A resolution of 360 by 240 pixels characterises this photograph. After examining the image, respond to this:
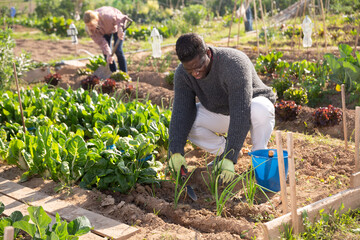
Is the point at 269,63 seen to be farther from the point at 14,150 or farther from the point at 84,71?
the point at 14,150

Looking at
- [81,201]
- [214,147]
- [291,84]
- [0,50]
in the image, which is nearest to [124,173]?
Answer: [81,201]

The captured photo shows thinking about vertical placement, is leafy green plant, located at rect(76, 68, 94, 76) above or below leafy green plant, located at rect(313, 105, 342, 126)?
above

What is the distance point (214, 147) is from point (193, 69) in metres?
0.82

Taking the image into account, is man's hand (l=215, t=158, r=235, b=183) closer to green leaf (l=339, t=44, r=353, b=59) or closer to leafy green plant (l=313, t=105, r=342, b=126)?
leafy green plant (l=313, t=105, r=342, b=126)

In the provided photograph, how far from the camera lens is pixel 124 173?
10.1ft

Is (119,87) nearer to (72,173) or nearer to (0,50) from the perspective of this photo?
(0,50)

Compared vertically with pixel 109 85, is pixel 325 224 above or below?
below

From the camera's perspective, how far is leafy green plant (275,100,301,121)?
15.4 ft

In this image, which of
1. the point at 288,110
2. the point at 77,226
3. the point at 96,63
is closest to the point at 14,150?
the point at 77,226

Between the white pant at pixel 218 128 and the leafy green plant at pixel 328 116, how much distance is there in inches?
51.7

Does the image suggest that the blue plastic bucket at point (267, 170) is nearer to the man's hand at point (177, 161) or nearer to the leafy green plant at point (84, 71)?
the man's hand at point (177, 161)

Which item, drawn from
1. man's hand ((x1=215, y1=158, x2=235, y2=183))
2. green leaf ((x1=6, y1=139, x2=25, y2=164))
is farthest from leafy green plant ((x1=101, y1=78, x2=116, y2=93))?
man's hand ((x1=215, y1=158, x2=235, y2=183))

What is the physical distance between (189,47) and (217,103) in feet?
2.15

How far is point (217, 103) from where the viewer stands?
330 centimetres
